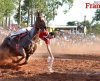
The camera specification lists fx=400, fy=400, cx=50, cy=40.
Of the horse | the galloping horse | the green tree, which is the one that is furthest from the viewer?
the green tree

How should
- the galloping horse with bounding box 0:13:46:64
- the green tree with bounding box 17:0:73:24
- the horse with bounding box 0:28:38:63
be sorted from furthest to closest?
the green tree with bounding box 17:0:73:24, the horse with bounding box 0:28:38:63, the galloping horse with bounding box 0:13:46:64

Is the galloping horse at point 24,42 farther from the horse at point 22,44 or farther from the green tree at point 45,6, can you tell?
the green tree at point 45,6

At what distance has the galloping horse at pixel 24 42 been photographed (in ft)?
47.2

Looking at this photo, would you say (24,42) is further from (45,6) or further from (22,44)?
(45,6)

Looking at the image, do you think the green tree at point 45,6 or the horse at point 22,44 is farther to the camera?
the green tree at point 45,6

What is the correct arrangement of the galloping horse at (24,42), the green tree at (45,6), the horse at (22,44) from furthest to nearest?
the green tree at (45,6) < the horse at (22,44) < the galloping horse at (24,42)

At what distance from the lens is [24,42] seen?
14.7 m

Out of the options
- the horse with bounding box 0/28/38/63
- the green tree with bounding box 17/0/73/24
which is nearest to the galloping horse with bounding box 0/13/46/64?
the horse with bounding box 0/28/38/63

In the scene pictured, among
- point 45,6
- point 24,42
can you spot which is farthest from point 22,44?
point 45,6

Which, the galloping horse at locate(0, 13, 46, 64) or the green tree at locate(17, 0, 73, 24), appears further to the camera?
the green tree at locate(17, 0, 73, 24)

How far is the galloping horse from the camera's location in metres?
14.4

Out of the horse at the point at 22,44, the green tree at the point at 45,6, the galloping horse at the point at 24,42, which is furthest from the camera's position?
the green tree at the point at 45,6

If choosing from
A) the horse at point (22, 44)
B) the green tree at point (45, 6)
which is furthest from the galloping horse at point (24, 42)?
the green tree at point (45, 6)

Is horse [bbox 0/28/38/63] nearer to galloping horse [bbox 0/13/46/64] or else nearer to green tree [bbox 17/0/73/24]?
galloping horse [bbox 0/13/46/64]
